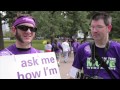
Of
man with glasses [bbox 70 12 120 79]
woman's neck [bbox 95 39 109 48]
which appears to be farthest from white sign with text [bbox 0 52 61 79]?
woman's neck [bbox 95 39 109 48]

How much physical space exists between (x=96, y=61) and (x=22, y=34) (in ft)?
2.90

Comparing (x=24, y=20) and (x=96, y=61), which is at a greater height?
(x=24, y=20)

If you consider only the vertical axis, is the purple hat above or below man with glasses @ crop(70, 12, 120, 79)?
above

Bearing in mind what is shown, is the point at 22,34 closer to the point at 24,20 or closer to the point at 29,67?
the point at 24,20

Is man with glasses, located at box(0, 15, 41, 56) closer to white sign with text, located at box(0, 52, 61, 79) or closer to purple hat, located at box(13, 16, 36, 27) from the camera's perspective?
purple hat, located at box(13, 16, 36, 27)

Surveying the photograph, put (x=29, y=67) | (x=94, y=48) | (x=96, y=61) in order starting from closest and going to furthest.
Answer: (x=29, y=67) → (x=96, y=61) → (x=94, y=48)

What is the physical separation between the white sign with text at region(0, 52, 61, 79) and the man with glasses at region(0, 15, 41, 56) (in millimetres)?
362

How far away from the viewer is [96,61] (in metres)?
3.90

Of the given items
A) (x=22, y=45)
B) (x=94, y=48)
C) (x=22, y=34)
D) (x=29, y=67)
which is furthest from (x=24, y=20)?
(x=94, y=48)

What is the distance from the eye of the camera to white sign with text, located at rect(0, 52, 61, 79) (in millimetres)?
3260

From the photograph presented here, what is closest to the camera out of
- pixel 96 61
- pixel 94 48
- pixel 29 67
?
pixel 29 67

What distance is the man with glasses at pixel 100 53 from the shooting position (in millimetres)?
3869

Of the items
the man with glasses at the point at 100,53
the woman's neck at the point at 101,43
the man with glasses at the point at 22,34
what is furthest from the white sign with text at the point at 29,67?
the woman's neck at the point at 101,43

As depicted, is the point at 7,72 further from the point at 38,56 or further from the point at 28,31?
the point at 28,31
